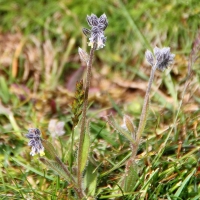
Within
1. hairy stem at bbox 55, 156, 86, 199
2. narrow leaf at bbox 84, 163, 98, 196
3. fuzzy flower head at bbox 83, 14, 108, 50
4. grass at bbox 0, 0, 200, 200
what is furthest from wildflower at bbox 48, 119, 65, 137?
fuzzy flower head at bbox 83, 14, 108, 50

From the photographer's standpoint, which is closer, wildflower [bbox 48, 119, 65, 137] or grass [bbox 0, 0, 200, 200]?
grass [bbox 0, 0, 200, 200]

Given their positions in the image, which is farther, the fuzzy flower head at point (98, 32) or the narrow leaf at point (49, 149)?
the narrow leaf at point (49, 149)

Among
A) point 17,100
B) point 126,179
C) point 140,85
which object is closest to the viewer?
point 126,179

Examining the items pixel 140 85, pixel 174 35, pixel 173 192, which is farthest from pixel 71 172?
pixel 174 35

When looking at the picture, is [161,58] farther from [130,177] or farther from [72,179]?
[72,179]

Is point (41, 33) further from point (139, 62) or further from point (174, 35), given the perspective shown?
point (174, 35)

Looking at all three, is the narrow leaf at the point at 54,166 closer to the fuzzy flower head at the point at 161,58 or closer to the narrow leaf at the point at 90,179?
the narrow leaf at the point at 90,179

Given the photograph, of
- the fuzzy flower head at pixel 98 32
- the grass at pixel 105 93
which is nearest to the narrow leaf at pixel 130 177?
the grass at pixel 105 93

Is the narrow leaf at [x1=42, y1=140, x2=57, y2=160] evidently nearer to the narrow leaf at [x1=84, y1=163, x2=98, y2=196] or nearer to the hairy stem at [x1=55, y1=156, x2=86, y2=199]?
the hairy stem at [x1=55, y1=156, x2=86, y2=199]
